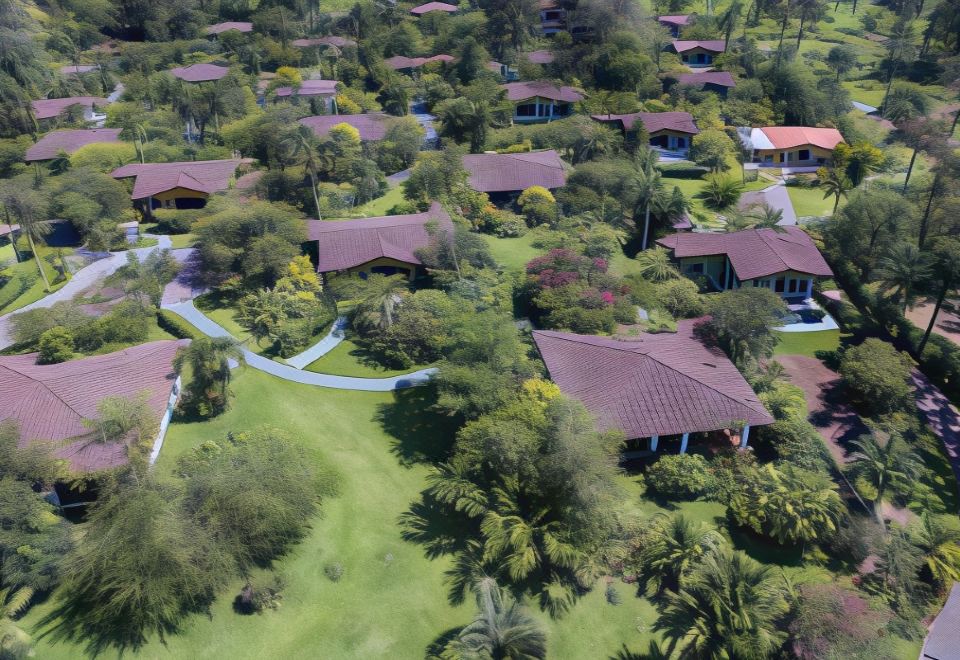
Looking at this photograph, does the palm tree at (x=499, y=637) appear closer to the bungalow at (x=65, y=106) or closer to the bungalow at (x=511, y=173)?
the bungalow at (x=511, y=173)

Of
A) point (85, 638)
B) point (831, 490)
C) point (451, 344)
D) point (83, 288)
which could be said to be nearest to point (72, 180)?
point (83, 288)

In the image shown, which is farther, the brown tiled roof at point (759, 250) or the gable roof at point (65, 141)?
the gable roof at point (65, 141)

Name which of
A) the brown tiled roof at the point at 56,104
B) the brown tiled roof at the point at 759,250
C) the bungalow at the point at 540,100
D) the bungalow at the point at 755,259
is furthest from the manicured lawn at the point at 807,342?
the brown tiled roof at the point at 56,104

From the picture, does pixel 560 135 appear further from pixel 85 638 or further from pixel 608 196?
pixel 85 638

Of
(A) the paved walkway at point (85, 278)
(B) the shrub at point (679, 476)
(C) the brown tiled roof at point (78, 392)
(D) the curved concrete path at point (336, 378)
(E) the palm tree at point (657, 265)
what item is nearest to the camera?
(C) the brown tiled roof at point (78, 392)

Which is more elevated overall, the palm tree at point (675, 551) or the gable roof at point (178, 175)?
the gable roof at point (178, 175)

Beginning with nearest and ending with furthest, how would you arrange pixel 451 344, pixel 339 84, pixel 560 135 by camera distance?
1. pixel 451 344
2. pixel 560 135
3. pixel 339 84
